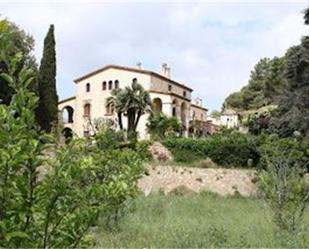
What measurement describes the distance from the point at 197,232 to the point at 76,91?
5094 centimetres

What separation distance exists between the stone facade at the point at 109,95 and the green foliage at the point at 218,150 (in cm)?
2162

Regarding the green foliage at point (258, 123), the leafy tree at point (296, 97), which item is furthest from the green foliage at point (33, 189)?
the green foliage at point (258, 123)

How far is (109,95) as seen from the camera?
184 feet

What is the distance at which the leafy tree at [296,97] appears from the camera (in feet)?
89.9

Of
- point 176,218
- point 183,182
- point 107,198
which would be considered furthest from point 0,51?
point 183,182

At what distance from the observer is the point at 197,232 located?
9.98m

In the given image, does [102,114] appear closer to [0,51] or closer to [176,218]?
[176,218]

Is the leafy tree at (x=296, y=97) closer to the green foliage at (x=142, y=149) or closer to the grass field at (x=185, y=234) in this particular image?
the green foliage at (x=142, y=149)

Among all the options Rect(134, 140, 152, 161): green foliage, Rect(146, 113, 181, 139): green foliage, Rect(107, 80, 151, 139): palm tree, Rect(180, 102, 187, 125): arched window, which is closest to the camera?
Rect(134, 140, 152, 161): green foliage

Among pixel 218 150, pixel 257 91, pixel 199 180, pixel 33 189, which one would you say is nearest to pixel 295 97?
pixel 218 150

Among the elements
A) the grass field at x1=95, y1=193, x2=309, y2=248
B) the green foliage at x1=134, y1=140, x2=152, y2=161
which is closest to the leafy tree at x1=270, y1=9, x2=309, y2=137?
the green foliage at x1=134, y1=140, x2=152, y2=161

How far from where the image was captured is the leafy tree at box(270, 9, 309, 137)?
27.4m

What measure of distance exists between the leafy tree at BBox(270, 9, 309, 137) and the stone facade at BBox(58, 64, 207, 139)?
83.7ft

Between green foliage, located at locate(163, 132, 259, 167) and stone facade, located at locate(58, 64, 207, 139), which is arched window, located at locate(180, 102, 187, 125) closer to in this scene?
stone facade, located at locate(58, 64, 207, 139)
